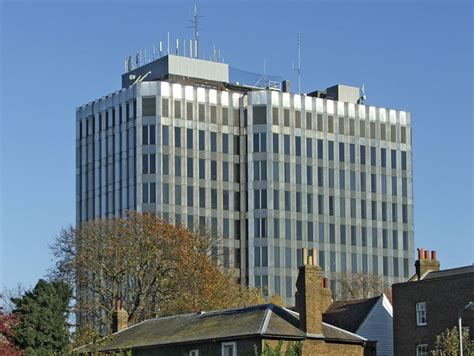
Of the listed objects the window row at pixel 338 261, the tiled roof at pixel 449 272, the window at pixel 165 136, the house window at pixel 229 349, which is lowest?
the house window at pixel 229 349

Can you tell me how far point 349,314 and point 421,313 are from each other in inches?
197

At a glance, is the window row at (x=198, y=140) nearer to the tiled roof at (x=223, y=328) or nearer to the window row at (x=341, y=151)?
the window row at (x=341, y=151)

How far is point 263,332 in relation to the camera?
6544 cm

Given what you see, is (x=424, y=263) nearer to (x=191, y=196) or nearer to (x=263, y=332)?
(x=263, y=332)

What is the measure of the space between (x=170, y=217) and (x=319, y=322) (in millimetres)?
74061

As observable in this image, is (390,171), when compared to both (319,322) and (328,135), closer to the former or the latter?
(328,135)

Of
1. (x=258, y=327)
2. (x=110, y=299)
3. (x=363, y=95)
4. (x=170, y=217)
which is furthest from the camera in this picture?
(x=363, y=95)

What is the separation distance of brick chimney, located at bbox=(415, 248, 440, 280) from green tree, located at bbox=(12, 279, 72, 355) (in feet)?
79.4

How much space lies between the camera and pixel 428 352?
253ft

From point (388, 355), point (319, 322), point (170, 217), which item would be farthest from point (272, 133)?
point (319, 322)

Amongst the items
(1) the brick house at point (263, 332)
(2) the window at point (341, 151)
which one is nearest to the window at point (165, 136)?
(2) the window at point (341, 151)

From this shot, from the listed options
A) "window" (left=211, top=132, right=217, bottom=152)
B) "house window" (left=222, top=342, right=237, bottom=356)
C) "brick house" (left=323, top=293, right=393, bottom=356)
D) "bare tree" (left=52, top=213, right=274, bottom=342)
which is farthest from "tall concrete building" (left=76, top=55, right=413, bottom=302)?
"house window" (left=222, top=342, right=237, bottom=356)

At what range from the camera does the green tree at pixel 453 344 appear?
6906 centimetres

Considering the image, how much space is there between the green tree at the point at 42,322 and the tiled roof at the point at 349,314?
709 inches
